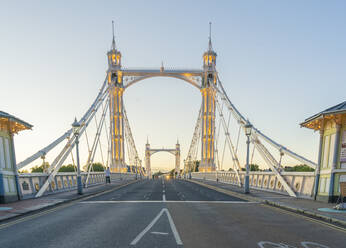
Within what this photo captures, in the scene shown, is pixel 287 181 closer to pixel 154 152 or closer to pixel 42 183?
pixel 42 183

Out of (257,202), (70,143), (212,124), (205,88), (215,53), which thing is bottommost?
(257,202)

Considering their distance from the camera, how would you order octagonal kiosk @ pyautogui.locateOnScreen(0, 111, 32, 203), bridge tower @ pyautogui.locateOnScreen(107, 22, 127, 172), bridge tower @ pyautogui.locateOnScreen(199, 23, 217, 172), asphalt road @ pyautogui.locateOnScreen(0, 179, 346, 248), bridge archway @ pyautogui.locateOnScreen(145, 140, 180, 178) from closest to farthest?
1. asphalt road @ pyautogui.locateOnScreen(0, 179, 346, 248)
2. octagonal kiosk @ pyautogui.locateOnScreen(0, 111, 32, 203)
3. bridge tower @ pyautogui.locateOnScreen(107, 22, 127, 172)
4. bridge tower @ pyautogui.locateOnScreen(199, 23, 217, 172)
5. bridge archway @ pyautogui.locateOnScreen(145, 140, 180, 178)

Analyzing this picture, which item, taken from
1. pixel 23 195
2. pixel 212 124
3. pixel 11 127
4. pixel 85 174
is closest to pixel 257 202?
pixel 23 195

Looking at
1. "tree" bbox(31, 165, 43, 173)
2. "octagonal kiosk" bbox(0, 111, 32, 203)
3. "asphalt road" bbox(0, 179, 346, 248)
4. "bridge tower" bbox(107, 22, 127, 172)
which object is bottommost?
"tree" bbox(31, 165, 43, 173)

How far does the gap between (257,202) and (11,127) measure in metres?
14.3

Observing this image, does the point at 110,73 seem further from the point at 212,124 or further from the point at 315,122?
the point at 315,122

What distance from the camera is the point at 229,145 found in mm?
38938

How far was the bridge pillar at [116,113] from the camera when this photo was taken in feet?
179

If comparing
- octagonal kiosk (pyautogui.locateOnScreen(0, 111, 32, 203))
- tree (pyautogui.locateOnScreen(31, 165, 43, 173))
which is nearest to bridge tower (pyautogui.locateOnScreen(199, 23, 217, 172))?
octagonal kiosk (pyautogui.locateOnScreen(0, 111, 32, 203))

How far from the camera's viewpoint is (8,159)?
1652cm

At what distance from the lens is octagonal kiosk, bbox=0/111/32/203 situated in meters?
15.2

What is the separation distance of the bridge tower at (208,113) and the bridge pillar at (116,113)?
49.3 feet

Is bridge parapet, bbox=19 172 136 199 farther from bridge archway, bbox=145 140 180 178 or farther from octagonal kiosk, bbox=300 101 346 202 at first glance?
bridge archway, bbox=145 140 180 178

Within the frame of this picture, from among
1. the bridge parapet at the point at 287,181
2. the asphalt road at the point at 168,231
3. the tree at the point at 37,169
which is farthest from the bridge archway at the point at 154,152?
the asphalt road at the point at 168,231
